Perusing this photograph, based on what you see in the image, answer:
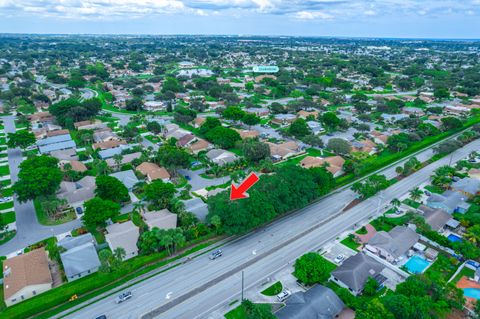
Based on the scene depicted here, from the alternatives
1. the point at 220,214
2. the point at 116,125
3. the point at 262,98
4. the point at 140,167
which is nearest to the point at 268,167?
the point at 220,214

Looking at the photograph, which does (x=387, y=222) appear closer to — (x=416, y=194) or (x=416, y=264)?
(x=416, y=264)

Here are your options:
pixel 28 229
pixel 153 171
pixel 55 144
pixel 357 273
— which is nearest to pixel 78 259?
pixel 28 229

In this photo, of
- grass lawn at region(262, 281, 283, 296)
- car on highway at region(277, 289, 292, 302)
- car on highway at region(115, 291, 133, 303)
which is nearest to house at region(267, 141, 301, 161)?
grass lawn at region(262, 281, 283, 296)

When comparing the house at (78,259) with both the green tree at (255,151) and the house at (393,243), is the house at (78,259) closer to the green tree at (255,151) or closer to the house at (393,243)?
the green tree at (255,151)

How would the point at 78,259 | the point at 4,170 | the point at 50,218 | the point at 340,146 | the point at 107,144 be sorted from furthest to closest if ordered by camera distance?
the point at 107,144 < the point at 340,146 < the point at 4,170 < the point at 50,218 < the point at 78,259

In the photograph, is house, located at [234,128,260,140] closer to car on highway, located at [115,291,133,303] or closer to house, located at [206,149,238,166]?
house, located at [206,149,238,166]

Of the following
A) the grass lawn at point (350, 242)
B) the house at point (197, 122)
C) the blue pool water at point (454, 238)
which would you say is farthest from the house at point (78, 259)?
the house at point (197, 122)

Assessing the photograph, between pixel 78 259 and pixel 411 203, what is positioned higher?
pixel 411 203
